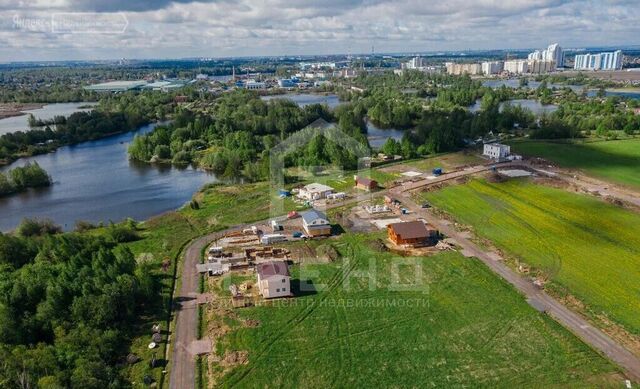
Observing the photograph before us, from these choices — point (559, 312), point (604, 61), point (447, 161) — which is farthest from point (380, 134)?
point (604, 61)

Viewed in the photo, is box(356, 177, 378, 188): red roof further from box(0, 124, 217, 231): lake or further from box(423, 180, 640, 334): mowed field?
box(0, 124, 217, 231): lake

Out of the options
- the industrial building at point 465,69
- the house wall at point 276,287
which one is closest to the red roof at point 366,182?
the house wall at point 276,287

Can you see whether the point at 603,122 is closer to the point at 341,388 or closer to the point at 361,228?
the point at 361,228

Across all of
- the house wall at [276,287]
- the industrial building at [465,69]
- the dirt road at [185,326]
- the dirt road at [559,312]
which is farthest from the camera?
the industrial building at [465,69]

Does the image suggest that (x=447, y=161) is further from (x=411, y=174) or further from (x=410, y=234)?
(x=410, y=234)

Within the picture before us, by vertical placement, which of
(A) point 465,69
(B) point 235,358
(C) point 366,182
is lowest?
(B) point 235,358

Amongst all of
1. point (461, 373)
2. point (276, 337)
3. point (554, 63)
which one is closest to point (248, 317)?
point (276, 337)

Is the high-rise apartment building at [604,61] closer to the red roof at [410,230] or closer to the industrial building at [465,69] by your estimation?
the industrial building at [465,69]
